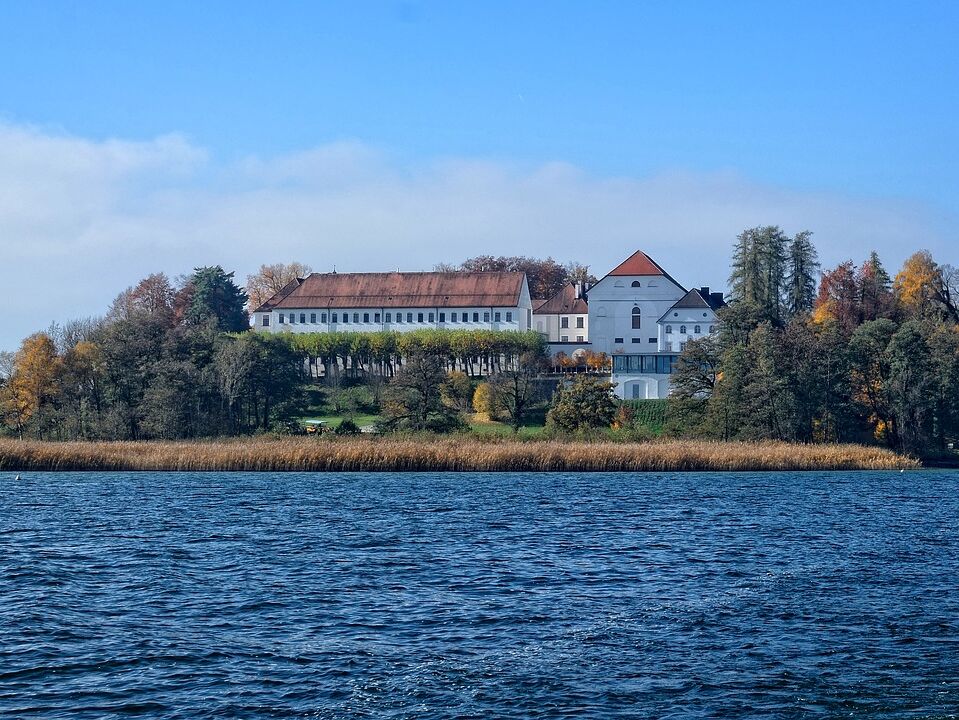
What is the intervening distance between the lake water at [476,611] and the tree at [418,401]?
29.2m

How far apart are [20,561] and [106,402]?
47.4 metres

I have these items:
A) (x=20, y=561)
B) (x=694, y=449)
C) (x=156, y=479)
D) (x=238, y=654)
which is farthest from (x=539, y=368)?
(x=238, y=654)

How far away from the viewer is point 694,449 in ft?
169

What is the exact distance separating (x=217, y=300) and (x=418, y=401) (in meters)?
59.6

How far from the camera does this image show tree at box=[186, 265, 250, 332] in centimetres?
11794

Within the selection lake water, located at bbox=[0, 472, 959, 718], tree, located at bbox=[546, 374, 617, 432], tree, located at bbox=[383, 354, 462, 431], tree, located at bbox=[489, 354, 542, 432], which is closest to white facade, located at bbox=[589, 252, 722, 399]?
tree, located at bbox=[489, 354, 542, 432]

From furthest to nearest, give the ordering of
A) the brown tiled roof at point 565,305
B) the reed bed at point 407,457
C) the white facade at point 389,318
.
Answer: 1. the brown tiled roof at point 565,305
2. the white facade at point 389,318
3. the reed bed at point 407,457

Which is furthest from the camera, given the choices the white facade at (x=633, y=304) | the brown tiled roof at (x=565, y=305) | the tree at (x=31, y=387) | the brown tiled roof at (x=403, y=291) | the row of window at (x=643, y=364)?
the brown tiled roof at (x=565, y=305)

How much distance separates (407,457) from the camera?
49094 millimetres

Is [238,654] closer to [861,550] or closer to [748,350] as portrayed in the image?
[861,550]

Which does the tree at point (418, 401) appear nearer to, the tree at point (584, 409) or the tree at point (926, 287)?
the tree at point (584, 409)

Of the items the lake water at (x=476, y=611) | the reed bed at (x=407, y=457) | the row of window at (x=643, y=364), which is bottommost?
the lake water at (x=476, y=611)

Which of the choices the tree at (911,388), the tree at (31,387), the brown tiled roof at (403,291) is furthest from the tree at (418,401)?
the brown tiled roof at (403,291)

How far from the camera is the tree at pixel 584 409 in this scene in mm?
63875
